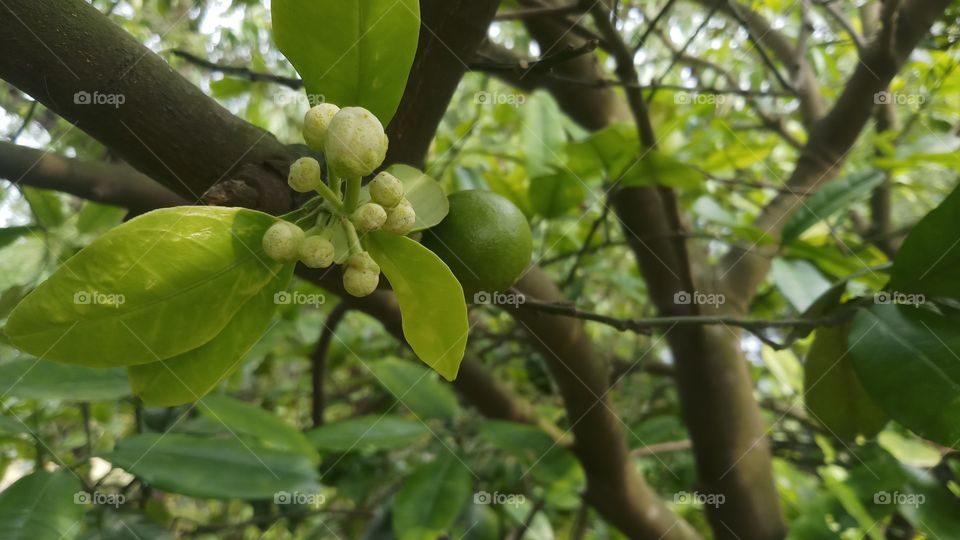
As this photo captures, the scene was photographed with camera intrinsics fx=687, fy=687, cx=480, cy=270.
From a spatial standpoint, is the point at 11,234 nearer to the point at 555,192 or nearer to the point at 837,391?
the point at 555,192

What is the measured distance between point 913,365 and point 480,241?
38 cm

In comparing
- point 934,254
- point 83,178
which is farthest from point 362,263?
point 934,254

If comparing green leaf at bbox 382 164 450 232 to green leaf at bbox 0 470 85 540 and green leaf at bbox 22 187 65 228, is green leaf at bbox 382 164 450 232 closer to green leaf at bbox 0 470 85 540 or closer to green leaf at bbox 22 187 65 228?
green leaf at bbox 0 470 85 540

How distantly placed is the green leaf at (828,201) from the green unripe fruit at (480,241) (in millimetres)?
658

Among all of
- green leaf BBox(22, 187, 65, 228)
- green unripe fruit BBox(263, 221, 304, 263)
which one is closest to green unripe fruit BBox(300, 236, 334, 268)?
green unripe fruit BBox(263, 221, 304, 263)

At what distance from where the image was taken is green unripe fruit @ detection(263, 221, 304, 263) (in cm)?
39

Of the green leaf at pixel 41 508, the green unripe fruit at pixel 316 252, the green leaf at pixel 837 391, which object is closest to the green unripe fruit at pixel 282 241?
the green unripe fruit at pixel 316 252

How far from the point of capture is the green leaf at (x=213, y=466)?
30.7 inches

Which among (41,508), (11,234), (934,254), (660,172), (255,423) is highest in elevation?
(660,172)

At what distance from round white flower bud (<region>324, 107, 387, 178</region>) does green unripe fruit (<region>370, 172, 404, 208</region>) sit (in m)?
0.02

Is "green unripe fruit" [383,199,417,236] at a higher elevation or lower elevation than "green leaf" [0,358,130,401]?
higher

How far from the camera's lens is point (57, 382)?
0.84m

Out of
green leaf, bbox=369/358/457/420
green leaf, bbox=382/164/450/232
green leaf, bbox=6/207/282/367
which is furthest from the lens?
green leaf, bbox=369/358/457/420

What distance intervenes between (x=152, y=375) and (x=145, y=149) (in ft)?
0.51
